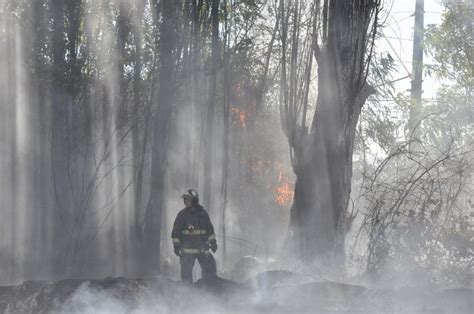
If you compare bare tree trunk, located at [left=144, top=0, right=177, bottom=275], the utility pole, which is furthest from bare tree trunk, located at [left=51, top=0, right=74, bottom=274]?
the utility pole

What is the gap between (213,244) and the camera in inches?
486

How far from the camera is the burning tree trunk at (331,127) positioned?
14.6 meters

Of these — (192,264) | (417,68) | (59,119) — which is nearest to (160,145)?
(59,119)

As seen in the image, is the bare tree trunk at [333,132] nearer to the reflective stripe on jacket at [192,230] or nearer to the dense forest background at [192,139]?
the dense forest background at [192,139]

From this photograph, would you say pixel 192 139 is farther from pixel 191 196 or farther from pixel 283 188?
pixel 191 196

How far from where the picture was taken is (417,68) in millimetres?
28281

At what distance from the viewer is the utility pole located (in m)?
28.0

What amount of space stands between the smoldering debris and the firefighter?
2.11m

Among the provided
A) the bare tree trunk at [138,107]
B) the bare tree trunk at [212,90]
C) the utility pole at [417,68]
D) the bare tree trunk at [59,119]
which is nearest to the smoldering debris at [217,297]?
the bare tree trunk at [59,119]

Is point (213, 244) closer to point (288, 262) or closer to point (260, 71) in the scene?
point (288, 262)

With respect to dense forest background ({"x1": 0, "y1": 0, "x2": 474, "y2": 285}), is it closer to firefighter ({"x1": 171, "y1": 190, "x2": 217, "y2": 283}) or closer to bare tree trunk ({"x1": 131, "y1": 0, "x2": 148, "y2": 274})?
bare tree trunk ({"x1": 131, "y1": 0, "x2": 148, "y2": 274})

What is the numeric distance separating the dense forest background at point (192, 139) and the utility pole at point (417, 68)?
1860mm

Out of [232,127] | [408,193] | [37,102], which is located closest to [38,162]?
[37,102]

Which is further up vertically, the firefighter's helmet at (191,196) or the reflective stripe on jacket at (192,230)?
the firefighter's helmet at (191,196)
